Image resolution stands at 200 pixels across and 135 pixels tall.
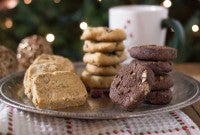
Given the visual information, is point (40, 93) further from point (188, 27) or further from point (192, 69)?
point (188, 27)

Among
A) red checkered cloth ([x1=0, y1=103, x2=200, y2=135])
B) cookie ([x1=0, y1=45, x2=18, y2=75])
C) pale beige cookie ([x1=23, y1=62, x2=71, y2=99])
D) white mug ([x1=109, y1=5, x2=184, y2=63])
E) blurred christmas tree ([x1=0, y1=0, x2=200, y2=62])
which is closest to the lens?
red checkered cloth ([x1=0, y1=103, x2=200, y2=135])

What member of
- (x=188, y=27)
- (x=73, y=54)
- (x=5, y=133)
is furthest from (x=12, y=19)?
(x=5, y=133)

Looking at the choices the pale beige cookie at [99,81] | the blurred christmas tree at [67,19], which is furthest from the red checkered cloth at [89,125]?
the blurred christmas tree at [67,19]

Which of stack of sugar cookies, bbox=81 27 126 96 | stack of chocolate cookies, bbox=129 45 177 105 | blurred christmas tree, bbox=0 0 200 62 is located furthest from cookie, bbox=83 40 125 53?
blurred christmas tree, bbox=0 0 200 62

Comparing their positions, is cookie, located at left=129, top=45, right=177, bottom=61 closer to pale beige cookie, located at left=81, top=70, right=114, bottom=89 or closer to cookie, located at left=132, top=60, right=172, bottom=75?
cookie, located at left=132, top=60, right=172, bottom=75

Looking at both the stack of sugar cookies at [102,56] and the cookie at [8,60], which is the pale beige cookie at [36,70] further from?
the cookie at [8,60]

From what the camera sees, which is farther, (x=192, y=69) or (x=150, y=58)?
(x=192, y=69)
